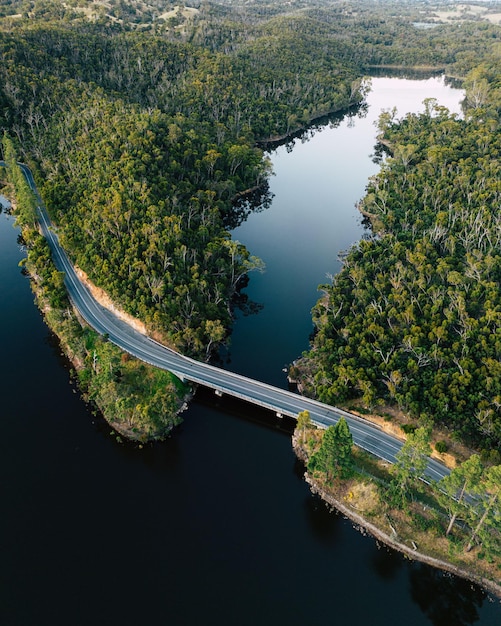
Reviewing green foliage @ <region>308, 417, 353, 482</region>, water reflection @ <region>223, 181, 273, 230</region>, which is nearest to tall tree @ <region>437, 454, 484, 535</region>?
green foliage @ <region>308, 417, 353, 482</region>

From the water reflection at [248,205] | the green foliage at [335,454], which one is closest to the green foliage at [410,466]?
the green foliage at [335,454]

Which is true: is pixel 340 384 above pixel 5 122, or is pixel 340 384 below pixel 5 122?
below

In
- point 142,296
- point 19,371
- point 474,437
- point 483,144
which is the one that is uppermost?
point 483,144

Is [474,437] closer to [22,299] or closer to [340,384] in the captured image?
[340,384]

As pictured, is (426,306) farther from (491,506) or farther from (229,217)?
(229,217)

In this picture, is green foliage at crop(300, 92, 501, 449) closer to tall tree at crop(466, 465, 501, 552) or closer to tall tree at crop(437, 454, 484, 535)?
tall tree at crop(466, 465, 501, 552)

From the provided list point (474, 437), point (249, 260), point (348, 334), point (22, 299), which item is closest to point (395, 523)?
point (474, 437)

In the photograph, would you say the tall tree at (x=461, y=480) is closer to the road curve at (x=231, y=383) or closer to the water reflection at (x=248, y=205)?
the road curve at (x=231, y=383)
